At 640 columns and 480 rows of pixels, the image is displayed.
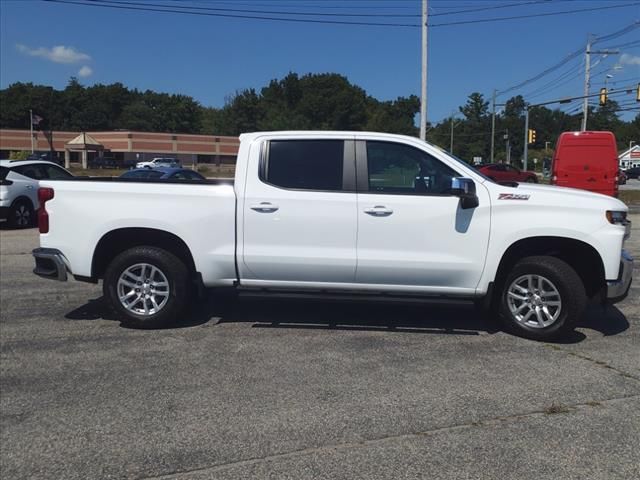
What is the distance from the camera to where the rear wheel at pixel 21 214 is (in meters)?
15.2

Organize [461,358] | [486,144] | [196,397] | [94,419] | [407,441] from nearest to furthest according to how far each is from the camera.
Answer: [407,441] → [94,419] → [196,397] → [461,358] → [486,144]

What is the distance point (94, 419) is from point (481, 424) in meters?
2.60

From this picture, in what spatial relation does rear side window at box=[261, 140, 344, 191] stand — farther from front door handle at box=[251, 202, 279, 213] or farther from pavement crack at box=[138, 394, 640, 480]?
pavement crack at box=[138, 394, 640, 480]

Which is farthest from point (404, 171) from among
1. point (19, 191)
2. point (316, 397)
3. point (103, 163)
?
point (103, 163)

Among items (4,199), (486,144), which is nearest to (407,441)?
(4,199)

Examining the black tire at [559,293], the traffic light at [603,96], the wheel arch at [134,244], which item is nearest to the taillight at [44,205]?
the wheel arch at [134,244]

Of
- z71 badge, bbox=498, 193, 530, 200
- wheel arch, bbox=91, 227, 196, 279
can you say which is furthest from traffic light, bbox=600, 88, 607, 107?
wheel arch, bbox=91, 227, 196, 279

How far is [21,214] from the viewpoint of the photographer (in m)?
15.4

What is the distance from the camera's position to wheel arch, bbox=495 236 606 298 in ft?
19.3

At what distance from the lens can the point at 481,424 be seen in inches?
159

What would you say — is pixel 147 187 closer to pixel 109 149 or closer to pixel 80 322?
pixel 80 322

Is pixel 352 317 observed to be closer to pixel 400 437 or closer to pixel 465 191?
pixel 465 191

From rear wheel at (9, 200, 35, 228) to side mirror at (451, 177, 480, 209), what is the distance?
505 inches

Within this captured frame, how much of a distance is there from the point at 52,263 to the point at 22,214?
10.3 metres
